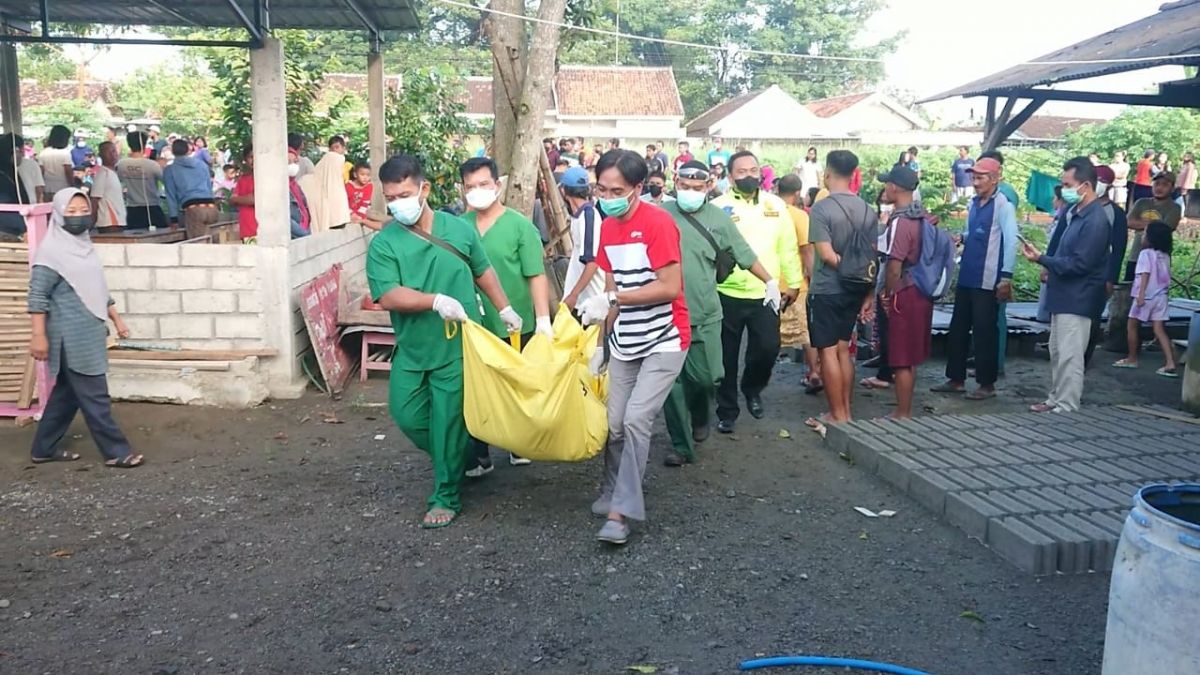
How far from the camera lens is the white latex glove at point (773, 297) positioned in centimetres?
614

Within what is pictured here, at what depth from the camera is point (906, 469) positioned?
217 inches

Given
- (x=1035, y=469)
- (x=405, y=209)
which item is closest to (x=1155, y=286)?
(x=1035, y=469)

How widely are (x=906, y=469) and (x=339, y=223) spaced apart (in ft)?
23.4

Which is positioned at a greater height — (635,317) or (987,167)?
(987,167)

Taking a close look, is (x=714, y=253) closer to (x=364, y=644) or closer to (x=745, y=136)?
(x=364, y=644)

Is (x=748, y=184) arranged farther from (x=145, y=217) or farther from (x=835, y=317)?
(x=145, y=217)

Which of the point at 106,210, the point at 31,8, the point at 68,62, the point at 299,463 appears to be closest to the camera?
the point at 299,463

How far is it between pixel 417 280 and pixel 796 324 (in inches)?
170

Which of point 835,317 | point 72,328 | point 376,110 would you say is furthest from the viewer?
point 376,110

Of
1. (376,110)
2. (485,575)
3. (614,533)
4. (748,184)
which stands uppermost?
(376,110)

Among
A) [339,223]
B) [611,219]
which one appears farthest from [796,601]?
[339,223]

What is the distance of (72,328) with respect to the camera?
5633 mm

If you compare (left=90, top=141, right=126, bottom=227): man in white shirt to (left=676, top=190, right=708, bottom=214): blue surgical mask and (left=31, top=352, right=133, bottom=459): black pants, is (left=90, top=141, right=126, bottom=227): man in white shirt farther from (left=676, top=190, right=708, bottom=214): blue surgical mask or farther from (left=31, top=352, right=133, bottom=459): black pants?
(left=676, top=190, right=708, bottom=214): blue surgical mask

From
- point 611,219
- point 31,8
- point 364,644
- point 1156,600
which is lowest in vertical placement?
point 364,644
